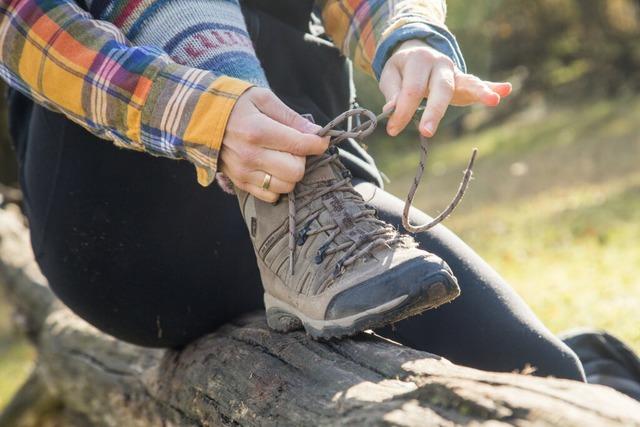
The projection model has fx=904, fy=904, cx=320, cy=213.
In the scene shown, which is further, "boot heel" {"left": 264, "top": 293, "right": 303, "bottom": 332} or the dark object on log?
"boot heel" {"left": 264, "top": 293, "right": 303, "bottom": 332}

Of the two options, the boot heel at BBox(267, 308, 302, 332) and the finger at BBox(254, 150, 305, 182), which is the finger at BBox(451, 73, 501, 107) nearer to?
the finger at BBox(254, 150, 305, 182)

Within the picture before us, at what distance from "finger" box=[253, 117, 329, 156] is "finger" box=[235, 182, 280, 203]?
8 cm

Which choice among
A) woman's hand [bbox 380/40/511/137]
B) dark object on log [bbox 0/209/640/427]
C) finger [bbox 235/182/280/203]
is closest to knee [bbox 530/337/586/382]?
dark object on log [bbox 0/209/640/427]

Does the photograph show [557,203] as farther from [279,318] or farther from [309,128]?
[309,128]

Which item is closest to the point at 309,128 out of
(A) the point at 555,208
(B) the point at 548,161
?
(A) the point at 555,208

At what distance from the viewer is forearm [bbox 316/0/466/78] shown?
1.54 meters

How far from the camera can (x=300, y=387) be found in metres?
1.31

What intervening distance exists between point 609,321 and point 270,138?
A: 1989 millimetres

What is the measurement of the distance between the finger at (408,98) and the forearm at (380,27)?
0.38 feet

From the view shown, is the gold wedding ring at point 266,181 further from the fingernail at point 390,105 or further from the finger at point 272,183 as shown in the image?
the fingernail at point 390,105

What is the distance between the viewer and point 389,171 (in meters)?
11.8

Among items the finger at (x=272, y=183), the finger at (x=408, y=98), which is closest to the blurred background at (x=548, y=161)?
the finger at (x=408, y=98)

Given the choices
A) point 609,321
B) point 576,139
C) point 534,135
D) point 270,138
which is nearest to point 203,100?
point 270,138

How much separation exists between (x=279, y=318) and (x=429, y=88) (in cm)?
45
